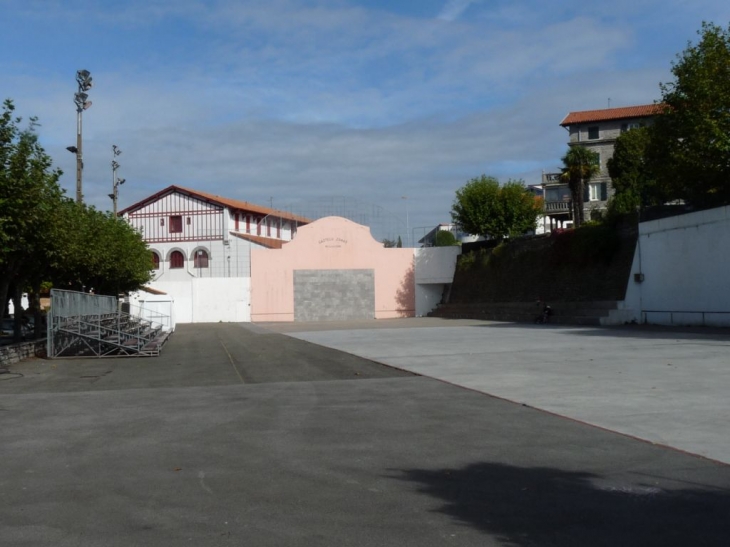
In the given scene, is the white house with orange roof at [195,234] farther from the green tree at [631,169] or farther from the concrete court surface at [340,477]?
the concrete court surface at [340,477]

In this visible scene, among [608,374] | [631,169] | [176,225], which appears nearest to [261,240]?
[176,225]

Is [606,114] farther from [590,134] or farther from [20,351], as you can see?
[20,351]

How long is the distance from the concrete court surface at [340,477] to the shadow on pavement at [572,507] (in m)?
0.02

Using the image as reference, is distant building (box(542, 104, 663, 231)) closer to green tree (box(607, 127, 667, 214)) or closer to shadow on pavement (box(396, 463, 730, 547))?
green tree (box(607, 127, 667, 214))

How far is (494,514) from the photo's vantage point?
19.7 feet

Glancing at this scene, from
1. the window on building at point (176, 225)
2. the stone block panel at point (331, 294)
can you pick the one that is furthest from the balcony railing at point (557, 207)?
the window on building at point (176, 225)

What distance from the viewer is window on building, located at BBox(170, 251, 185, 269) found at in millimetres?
72000

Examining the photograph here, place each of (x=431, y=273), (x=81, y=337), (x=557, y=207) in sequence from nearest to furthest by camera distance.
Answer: (x=81, y=337) → (x=431, y=273) → (x=557, y=207)

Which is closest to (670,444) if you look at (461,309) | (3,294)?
(3,294)

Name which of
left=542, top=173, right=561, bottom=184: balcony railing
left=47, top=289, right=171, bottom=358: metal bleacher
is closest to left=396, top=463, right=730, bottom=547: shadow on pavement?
left=47, top=289, right=171, bottom=358: metal bleacher

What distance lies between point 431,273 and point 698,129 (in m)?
31.0

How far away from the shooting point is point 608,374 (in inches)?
608

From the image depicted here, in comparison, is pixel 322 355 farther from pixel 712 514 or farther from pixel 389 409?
pixel 712 514

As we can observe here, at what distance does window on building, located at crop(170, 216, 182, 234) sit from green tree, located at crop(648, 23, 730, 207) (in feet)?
157
